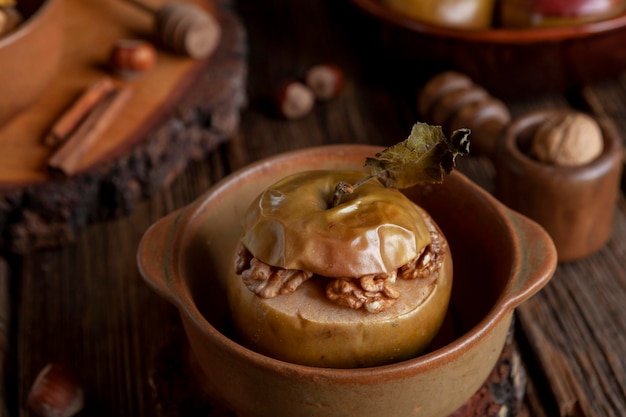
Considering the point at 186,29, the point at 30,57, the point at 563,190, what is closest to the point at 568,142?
the point at 563,190

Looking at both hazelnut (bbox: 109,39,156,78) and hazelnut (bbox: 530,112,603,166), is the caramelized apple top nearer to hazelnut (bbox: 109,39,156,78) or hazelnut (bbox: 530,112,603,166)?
hazelnut (bbox: 530,112,603,166)

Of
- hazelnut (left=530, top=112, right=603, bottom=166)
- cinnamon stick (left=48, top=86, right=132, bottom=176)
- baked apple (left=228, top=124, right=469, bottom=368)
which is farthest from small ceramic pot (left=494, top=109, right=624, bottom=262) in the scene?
cinnamon stick (left=48, top=86, right=132, bottom=176)

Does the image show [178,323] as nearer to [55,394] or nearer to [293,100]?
[55,394]

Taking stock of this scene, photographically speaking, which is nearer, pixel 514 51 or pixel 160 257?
pixel 160 257

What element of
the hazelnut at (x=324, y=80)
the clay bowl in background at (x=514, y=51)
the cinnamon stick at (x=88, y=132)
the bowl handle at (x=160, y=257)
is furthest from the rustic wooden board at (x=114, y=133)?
the bowl handle at (x=160, y=257)

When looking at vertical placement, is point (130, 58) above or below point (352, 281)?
below

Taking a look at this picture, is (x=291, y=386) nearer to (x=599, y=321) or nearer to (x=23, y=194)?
(x=599, y=321)
